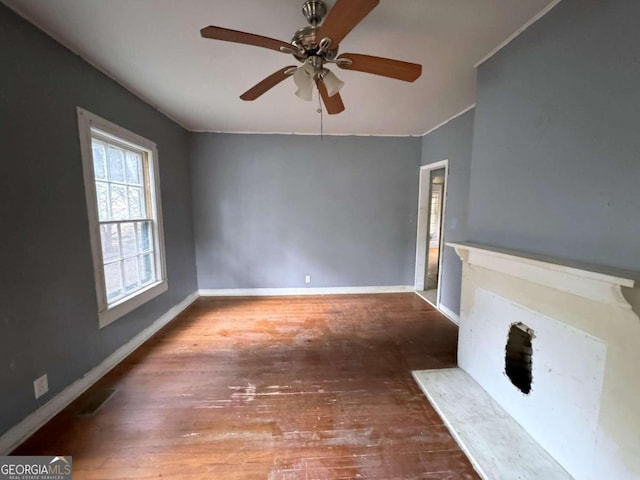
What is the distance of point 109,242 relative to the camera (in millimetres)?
2307

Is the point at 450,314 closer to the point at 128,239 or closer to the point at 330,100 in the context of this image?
the point at 330,100

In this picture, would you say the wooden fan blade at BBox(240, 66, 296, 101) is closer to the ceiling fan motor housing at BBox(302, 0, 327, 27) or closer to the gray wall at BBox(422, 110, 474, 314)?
the ceiling fan motor housing at BBox(302, 0, 327, 27)

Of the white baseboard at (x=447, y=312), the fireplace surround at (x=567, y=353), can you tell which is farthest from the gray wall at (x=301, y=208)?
the fireplace surround at (x=567, y=353)

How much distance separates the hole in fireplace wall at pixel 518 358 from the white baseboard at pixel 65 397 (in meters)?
2.97

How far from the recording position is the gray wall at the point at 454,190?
2879 millimetres

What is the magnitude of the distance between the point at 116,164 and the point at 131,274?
1074 mm

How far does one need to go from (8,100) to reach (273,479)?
2.50 metres

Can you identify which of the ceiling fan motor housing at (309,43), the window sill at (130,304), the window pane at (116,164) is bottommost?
the window sill at (130,304)

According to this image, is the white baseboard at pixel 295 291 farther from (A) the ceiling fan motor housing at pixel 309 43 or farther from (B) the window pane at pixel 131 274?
(A) the ceiling fan motor housing at pixel 309 43

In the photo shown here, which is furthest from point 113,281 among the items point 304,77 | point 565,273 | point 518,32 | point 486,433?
point 518,32

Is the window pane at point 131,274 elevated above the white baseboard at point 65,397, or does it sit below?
above

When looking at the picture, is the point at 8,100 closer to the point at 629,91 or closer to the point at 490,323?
the point at 629,91

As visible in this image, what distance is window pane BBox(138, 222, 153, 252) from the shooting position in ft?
9.15

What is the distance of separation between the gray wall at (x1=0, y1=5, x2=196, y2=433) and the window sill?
80 millimetres
